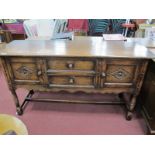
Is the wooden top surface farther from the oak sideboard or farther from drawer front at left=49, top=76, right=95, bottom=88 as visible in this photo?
drawer front at left=49, top=76, right=95, bottom=88

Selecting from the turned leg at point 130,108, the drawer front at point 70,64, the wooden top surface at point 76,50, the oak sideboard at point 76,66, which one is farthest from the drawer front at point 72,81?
the turned leg at point 130,108

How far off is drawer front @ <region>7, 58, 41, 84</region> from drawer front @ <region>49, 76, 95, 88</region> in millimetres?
158

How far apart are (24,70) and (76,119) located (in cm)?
83

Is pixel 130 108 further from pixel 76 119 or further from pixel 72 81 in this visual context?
pixel 72 81

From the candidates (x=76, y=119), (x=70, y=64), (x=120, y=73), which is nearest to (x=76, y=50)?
(x=70, y=64)

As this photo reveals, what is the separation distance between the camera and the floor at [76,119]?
65.4 inches

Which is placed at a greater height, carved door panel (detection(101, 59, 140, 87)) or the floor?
carved door panel (detection(101, 59, 140, 87))

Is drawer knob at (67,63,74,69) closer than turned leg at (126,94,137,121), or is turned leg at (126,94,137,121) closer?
drawer knob at (67,63,74,69)

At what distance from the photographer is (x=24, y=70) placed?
1.48 meters

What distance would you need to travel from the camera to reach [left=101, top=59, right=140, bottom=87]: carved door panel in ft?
4.48

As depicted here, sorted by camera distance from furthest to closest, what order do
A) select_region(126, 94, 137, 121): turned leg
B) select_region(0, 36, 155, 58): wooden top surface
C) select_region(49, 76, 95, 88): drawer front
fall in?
select_region(126, 94, 137, 121): turned leg, select_region(49, 76, 95, 88): drawer front, select_region(0, 36, 155, 58): wooden top surface

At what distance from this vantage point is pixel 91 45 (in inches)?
62.7

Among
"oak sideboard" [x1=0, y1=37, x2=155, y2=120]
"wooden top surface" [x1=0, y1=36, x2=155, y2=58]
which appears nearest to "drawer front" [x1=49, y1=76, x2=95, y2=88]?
"oak sideboard" [x1=0, y1=37, x2=155, y2=120]

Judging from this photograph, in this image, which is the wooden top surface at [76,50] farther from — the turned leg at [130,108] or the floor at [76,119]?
the floor at [76,119]
